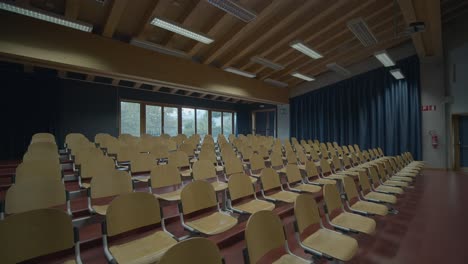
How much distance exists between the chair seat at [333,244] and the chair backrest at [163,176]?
1797mm

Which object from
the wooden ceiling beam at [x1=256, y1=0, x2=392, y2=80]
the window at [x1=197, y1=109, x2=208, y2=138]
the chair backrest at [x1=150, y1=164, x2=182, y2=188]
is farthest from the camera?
the window at [x1=197, y1=109, x2=208, y2=138]

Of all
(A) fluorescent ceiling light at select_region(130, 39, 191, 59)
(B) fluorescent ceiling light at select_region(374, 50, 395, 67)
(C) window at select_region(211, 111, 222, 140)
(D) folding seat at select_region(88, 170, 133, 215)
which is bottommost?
(D) folding seat at select_region(88, 170, 133, 215)

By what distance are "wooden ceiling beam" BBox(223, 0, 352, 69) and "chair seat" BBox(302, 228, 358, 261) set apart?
4.71 metres

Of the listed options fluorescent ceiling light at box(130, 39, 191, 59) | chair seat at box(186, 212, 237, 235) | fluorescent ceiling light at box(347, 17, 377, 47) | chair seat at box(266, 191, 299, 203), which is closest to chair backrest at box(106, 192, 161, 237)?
chair seat at box(186, 212, 237, 235)

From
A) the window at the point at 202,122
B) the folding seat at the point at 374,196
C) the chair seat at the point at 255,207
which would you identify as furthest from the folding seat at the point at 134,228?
the window at the point at 202,122

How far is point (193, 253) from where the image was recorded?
1209 millimetres

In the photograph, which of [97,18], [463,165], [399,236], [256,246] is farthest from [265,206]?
[463,165]

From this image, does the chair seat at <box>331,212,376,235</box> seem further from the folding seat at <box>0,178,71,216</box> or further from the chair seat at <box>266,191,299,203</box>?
the folding seat at <box>0,178,71,216</box>

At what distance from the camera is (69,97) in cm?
695

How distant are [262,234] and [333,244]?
734mm

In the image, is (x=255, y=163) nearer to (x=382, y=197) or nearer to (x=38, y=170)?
(x=382, y=197)

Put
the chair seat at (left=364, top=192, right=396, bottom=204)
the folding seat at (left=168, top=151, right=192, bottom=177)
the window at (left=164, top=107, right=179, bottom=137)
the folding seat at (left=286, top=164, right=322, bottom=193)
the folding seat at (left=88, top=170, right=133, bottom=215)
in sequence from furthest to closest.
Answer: the window at (left=164, top=107, right=179, bottom=137)
the folding seat at (left=168, top=151, right=192, bottom=177)
the folding seat at (left=286, top=164, right=322, bottom=193)
the chair seat at (left=364, top=192, right=396, bottom=204)
the folding seat at (left=88, top=170, right=133, bottom=215)

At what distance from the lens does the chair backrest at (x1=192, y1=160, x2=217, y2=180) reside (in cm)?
325

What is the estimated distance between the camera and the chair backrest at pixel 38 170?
252 cm
